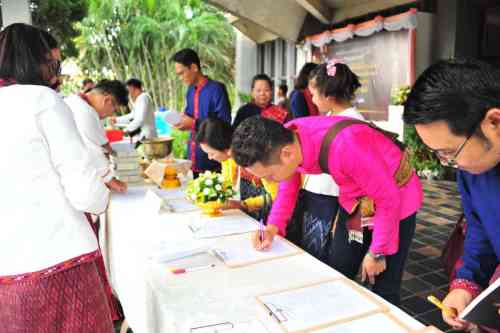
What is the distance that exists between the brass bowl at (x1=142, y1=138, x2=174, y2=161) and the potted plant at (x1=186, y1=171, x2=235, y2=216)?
1140 mm

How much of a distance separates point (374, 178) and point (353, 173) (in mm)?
70

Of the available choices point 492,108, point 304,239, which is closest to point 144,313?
point 304,239

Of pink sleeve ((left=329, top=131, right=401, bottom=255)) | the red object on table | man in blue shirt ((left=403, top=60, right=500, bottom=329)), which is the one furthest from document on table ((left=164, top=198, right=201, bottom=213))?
the red object on table

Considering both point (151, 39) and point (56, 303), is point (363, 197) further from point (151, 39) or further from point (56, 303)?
point (151, 39)

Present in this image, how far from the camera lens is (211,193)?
1.96 metres

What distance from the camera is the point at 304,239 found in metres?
1.85

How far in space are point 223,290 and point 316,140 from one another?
59 centimetres

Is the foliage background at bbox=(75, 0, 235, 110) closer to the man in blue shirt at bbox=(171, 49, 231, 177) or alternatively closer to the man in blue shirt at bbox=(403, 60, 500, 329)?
the man in blue shirt at bbox=(171, 49, 231, 177)

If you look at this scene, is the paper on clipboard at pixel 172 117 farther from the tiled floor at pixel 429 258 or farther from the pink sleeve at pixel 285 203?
the tiled floor at pixel 429 258

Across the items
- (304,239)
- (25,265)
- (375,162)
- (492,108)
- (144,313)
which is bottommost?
(144,313)

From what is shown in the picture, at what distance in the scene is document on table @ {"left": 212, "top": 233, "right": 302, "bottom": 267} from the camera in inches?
57.3

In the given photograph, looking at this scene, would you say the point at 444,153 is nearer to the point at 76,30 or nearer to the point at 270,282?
the point at 270,282

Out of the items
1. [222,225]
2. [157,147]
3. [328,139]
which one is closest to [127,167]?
[157,147]

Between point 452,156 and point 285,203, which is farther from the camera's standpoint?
point 285,203
